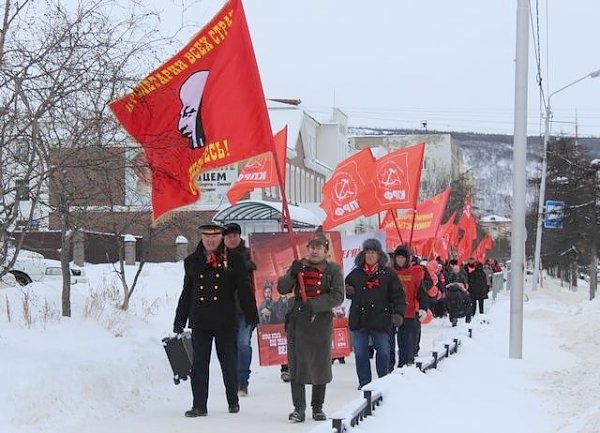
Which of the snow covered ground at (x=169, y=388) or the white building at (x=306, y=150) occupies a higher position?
the white building at (x=306, y=150)

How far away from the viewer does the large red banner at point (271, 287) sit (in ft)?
38.7

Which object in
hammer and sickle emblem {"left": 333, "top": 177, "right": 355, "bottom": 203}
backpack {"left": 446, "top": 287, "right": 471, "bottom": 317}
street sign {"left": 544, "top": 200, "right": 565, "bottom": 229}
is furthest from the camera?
street sign {"left": 544, "top": 200, "right": 565, "bottom": 229}

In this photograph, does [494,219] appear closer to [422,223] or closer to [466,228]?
[466,228]

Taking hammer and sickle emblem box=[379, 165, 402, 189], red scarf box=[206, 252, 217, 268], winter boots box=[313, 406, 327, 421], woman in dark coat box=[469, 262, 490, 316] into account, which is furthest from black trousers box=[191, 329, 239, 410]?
woman in dark coat box=[469, 262, 490, 316]

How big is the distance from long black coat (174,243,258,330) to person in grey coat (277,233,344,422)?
0.47 metres

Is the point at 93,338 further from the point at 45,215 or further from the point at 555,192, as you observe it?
the point at 555,192

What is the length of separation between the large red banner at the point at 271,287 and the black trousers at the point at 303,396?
3.22 meters

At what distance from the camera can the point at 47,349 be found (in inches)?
372

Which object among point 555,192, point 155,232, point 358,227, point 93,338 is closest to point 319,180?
point 358,227

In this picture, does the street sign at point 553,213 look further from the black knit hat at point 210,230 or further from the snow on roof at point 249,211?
the black knit hat at point 210,230

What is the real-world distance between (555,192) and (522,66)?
36322mm

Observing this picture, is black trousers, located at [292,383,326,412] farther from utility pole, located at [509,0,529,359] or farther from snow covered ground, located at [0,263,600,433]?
utility pole, located at [509,0,529,359]

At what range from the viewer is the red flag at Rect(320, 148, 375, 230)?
18.1 metres

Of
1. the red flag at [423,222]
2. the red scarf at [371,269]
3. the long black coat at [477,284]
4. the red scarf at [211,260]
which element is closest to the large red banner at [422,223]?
the red flag at [423,222]
